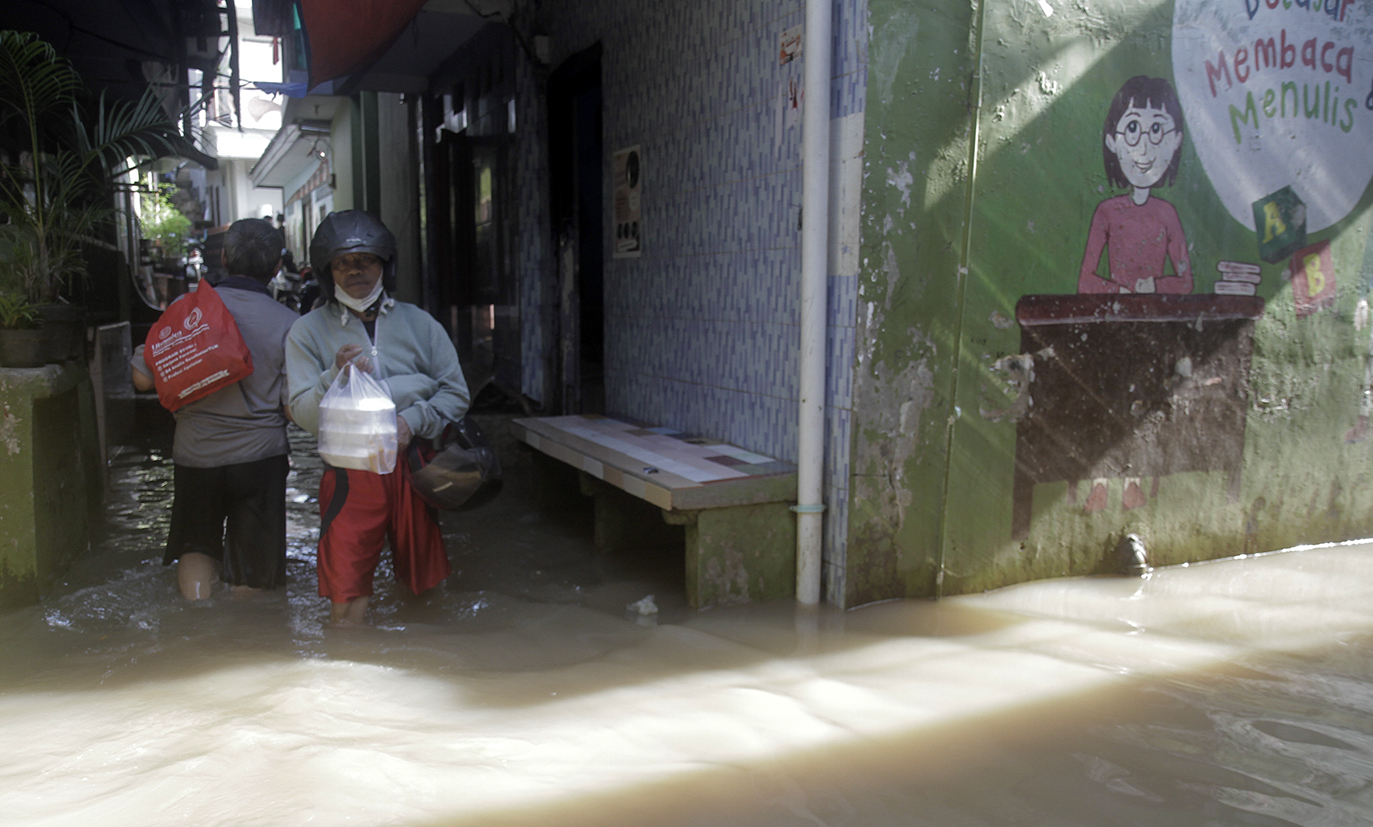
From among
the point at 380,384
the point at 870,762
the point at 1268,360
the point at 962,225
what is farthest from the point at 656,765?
the point at 1268,360

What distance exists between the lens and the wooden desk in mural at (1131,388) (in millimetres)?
3979

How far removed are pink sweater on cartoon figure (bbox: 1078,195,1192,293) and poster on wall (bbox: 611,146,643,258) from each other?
2332 millimetres

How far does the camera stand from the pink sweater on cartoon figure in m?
4.00

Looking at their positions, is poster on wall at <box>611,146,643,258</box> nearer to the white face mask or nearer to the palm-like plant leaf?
the white face mask

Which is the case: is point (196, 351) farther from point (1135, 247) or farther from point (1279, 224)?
point (1279, 224)

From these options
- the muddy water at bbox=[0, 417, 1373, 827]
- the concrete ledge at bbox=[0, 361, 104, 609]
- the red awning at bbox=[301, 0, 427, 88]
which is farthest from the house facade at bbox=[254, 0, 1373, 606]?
the concrete ledge at bbox=[0, 361, 104, 609]

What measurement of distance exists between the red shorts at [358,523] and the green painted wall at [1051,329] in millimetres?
1761

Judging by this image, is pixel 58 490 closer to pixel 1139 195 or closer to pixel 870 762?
pixel 870 762

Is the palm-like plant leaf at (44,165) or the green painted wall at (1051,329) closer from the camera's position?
the green painted wall at (1051,329)

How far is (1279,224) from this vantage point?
4.46 metres

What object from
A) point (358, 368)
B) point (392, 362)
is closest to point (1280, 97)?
point (392, 362)

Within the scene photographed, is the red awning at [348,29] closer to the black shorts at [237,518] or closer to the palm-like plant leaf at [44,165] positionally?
the palm-like plant leaf at [44,165]

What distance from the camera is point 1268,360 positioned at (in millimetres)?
4500

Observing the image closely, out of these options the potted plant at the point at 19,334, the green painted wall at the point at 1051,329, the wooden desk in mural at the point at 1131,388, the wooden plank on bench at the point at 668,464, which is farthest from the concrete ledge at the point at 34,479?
the wooden desk in mural at the point at 1131,388
